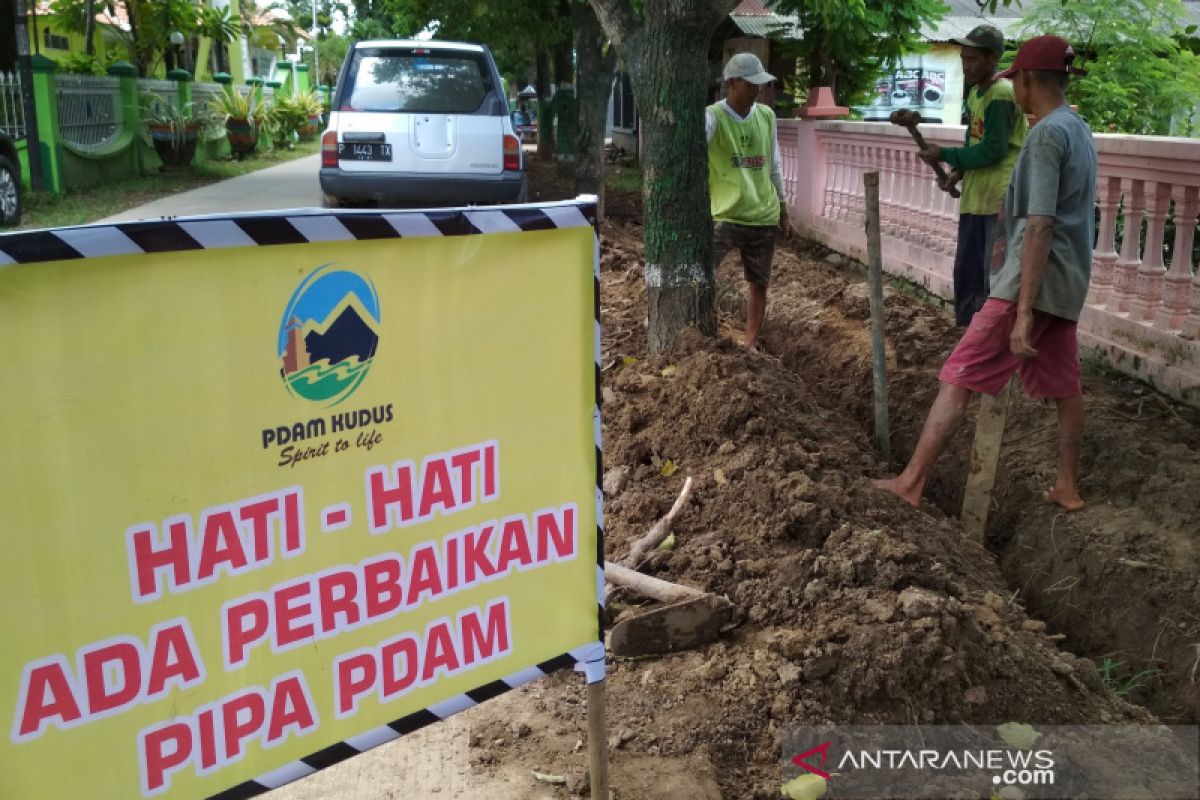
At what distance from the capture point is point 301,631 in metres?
2.19

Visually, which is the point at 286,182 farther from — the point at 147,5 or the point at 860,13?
the point at 860,13

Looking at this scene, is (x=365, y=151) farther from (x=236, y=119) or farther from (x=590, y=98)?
(x=236, y=119)

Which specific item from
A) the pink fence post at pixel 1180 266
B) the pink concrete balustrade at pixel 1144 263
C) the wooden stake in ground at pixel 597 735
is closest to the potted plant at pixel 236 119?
the pink concrete balustrade at pixel 1144 263

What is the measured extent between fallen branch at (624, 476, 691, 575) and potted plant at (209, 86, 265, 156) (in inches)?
893

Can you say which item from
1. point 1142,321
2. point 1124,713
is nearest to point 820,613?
point 1124,713

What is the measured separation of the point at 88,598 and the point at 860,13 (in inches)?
458

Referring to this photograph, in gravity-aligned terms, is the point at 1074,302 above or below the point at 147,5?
below

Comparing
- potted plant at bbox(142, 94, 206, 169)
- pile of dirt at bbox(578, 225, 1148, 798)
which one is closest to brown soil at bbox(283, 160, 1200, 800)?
pile of dirt at bbox(578, 225, 1148, 798)

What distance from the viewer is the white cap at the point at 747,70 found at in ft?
20.8

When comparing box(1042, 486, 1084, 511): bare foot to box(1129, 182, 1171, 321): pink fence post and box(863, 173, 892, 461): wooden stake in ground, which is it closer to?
box(863, 173, 892, 461): wooden stake in ground

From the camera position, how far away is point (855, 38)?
40.8 feet

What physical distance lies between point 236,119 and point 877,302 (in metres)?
22.2

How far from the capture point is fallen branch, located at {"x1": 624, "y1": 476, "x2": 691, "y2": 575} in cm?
397

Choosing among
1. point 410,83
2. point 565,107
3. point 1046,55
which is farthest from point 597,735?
point 565,107
